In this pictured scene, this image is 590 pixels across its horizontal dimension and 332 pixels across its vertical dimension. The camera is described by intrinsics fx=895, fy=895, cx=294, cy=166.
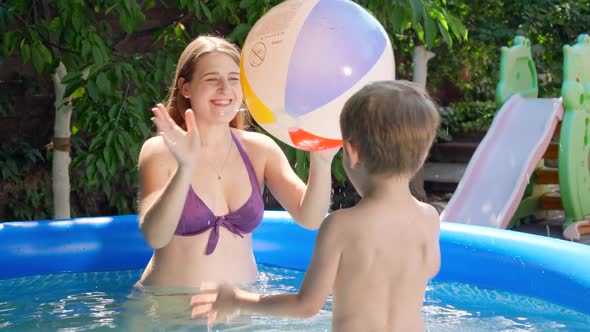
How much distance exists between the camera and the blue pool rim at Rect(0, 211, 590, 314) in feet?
11.8

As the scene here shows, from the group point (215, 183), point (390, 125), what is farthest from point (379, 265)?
point (215, 183)

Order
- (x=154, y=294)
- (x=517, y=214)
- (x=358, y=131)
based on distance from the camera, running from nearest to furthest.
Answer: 1. (x=358, y=131)
2. (x=154, y=294)
3. (x=517, y=214)

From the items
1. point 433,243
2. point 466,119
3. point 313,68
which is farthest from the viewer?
point 466,119

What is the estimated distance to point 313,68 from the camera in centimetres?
266

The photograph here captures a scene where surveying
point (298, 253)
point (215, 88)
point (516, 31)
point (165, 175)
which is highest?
point (516, 31)

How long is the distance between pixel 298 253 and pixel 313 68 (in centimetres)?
194

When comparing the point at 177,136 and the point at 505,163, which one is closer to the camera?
the point at 177,136

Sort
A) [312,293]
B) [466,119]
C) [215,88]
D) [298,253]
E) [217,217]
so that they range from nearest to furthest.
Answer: [312,293] → [215,88] → [217,217] → [298,253] → [466,119]

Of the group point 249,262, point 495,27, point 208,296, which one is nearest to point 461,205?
point 495,27

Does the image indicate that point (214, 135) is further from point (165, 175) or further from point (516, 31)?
point (516, 31)

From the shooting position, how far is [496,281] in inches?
155

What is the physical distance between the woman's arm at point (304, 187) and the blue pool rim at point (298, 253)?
1159mm

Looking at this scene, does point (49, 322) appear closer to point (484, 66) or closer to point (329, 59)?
point (329, 59)

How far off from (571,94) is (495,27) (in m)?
1.56
